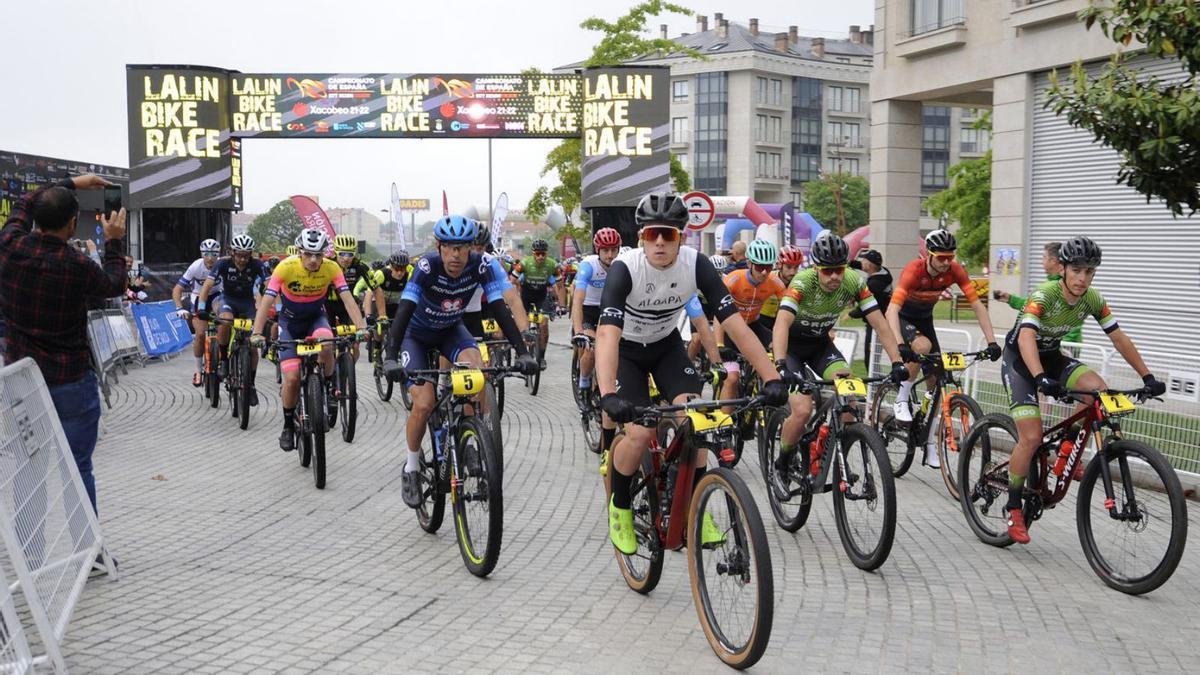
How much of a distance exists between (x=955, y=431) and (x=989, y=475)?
1.68m

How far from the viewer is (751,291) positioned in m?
10.8

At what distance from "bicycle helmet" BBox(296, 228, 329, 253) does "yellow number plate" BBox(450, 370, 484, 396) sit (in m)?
4.18

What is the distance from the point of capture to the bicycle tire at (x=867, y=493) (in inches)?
258

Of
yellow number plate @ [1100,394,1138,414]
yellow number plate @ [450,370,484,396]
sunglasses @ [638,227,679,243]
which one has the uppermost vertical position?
sunglasses @ [638,227,679,243]

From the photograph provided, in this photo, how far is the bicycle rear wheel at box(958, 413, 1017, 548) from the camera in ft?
24.6

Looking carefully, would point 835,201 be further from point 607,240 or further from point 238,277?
point 607,240

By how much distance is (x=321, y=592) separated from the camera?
6.30m

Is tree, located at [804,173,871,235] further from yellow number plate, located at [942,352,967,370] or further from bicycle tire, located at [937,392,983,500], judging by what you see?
bicycle tire, located at [937,392,983,500]

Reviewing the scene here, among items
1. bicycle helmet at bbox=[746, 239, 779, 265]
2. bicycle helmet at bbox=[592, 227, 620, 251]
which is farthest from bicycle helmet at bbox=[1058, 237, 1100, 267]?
bicycle helmet at bbox=[592, 227, 620, 251]

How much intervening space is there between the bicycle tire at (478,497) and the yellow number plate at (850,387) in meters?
2.25

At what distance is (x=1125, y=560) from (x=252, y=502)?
5925mm

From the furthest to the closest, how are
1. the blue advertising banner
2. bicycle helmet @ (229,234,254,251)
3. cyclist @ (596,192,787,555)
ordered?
the blue advertising banner, bicycle helmet @ (229,234,254,251), cyclist @ (596,192,787,555)

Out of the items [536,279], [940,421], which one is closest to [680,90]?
[536,279]

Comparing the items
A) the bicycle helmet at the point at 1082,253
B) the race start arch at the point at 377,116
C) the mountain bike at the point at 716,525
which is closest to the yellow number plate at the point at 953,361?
the bicycle helmet at the point at 1082,253
